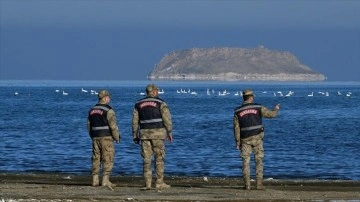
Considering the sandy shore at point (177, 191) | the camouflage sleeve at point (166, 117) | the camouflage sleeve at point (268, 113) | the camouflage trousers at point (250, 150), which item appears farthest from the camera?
the camouflage trousers at point (250, 150)

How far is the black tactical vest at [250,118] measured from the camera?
1995 cm

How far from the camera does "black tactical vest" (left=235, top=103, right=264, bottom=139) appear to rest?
20.0 metres

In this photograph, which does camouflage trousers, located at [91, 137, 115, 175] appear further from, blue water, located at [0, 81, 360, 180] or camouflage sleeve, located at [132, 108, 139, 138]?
blue water, located at [0, 81, 360, 180]

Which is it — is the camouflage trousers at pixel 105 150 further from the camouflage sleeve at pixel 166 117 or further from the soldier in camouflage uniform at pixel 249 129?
the soldier in camouflage uniform at pixel 249 129

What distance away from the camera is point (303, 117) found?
77.3 m

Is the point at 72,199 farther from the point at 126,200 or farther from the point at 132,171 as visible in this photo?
the point at 132,171

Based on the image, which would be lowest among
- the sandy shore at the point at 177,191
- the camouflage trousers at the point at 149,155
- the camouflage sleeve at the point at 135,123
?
the sandy shore at the point at 177,191

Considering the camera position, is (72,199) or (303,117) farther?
(303,117)

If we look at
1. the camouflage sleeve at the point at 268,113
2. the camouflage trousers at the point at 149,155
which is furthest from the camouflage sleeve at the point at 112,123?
the camouflage sleeve at the point at 268,113

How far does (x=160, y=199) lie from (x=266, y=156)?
19175 mm

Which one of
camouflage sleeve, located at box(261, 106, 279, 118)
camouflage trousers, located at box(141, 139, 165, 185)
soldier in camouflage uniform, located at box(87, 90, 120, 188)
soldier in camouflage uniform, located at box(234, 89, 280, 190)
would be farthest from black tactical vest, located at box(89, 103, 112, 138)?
camouflage sleeve, located at box(261, 106, 279, 118)

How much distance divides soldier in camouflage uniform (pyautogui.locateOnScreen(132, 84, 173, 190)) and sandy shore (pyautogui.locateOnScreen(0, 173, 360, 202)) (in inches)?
18.9

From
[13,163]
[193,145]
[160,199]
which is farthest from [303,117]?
[160,199]

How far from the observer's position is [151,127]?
2000cm
